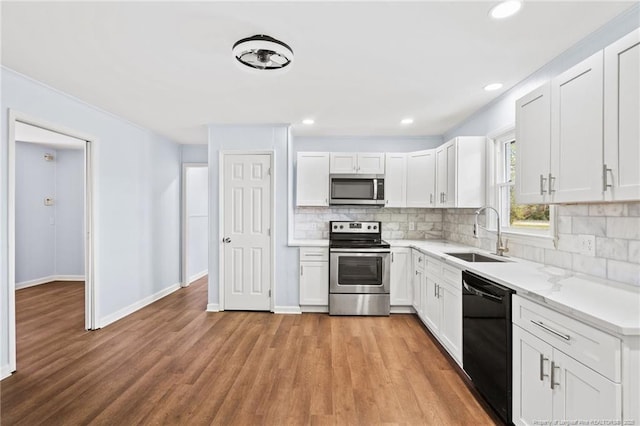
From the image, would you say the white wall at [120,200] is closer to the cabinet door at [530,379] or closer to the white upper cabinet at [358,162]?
the white upper cabinet at [358,162]

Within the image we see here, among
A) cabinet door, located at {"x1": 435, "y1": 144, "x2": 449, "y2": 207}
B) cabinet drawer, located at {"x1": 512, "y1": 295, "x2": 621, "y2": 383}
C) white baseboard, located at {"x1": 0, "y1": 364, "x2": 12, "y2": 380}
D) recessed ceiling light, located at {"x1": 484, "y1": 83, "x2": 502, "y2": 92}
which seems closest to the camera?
cabinet drawer, located at {"x1": 512, "y1": 295, "x2": 621, "y2": 383}

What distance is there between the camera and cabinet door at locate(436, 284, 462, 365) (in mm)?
2529

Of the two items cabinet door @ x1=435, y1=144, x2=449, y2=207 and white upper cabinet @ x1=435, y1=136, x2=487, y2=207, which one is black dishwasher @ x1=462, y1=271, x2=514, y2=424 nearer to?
white upper cabinet @ x1=435, y1=136, x2=487, y2=207

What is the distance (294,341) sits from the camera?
3172 mm

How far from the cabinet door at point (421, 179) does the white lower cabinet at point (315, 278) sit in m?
1.42

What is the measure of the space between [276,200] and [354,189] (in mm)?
1069

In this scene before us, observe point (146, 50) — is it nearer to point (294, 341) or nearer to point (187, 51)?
point (187, 51)

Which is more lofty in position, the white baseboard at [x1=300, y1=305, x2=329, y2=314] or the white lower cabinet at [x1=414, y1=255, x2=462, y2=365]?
the white lower cabinet at [x1=414, y1=255, x2=462, y2=365]

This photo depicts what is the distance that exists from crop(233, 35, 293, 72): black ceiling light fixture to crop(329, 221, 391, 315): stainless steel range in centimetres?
235

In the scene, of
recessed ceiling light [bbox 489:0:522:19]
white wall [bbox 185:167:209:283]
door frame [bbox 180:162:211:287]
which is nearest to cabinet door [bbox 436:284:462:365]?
recessed ceiling light [bbox 489:0:522:19]

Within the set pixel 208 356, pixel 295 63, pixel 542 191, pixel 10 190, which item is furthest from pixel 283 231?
pixel 542 191

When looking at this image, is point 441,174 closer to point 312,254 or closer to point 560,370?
point 312,254

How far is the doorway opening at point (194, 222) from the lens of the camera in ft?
17.2

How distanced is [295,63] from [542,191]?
1.92m
